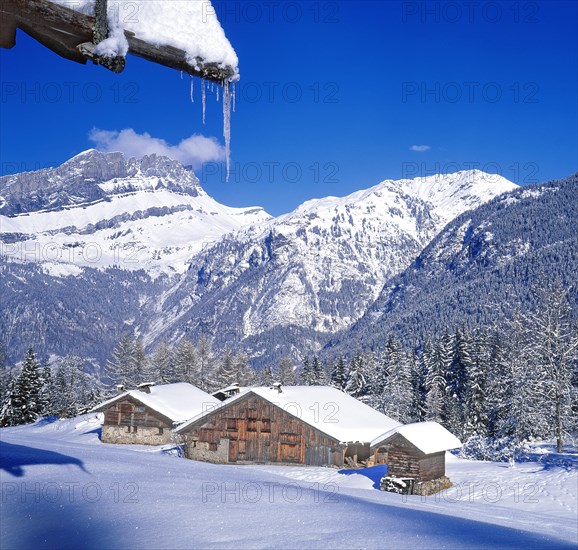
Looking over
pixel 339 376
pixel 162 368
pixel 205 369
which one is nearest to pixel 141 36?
pixel 205 369

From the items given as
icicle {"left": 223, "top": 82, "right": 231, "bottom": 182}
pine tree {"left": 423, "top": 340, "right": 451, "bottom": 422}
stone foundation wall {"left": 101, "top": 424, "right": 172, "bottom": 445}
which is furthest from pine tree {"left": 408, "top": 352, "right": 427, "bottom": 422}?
icicle {"left": 223, "top": 82, "right": 231, "bottom": 182}

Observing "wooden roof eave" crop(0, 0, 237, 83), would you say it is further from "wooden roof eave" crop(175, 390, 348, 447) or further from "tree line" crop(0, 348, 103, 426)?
"tree line" crop(0, 348, 103, 426)

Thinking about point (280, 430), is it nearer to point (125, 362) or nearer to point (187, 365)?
point (187, 365)

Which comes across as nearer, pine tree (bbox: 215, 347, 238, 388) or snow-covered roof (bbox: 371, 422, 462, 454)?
snow-covered roof (bbox: 371, 422, 462, 454)

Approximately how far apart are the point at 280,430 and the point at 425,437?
13.8 metres

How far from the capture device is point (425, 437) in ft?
107

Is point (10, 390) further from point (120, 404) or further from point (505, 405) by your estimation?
point (505, 405)

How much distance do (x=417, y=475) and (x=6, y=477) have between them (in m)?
23.7

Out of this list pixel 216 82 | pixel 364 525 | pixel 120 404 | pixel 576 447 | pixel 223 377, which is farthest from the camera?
pixel 223 377

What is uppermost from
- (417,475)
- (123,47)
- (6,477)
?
(123,47)

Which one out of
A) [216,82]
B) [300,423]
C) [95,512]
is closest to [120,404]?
[300,423]

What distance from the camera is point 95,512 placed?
9.41 metres

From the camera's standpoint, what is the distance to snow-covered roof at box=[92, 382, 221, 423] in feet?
171

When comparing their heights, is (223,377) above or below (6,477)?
above
